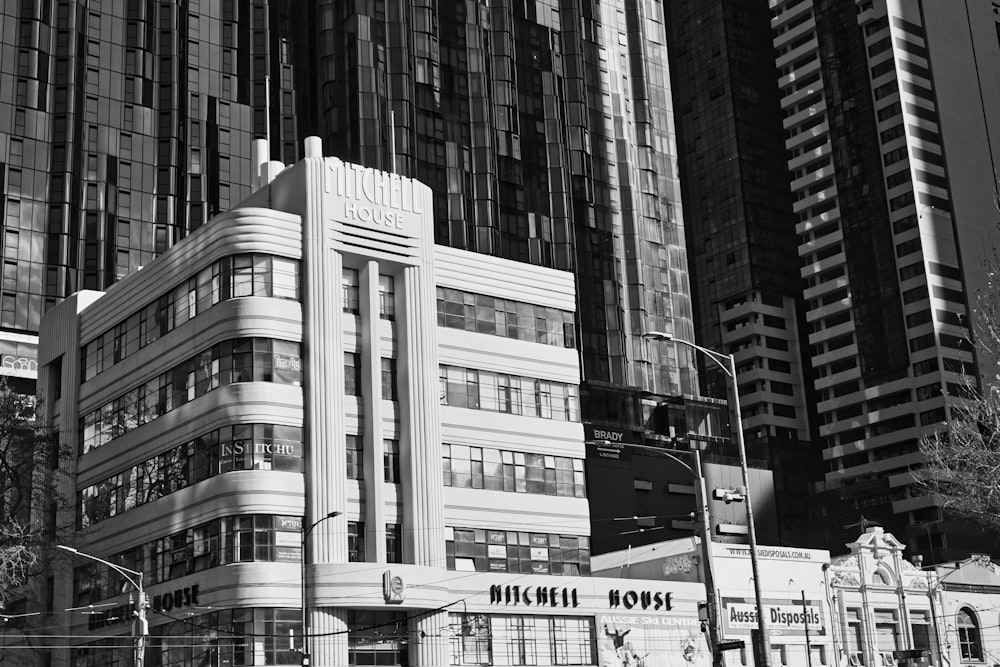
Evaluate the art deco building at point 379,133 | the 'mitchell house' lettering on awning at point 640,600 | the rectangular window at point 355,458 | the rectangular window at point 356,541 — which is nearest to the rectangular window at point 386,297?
the rectangular window at point 355,458

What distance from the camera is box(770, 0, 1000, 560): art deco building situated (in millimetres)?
168000

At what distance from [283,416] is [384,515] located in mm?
7414

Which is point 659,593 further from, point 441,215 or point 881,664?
point 441,215

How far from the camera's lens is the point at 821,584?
87.2m

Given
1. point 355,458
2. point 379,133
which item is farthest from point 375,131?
point 355,458

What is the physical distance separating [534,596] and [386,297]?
18467 millimetres

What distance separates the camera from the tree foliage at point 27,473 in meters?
73.8

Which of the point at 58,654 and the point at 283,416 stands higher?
the point at 283,416

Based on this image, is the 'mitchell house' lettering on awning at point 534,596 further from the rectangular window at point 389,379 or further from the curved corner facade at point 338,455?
the rectangular window at point 389,379

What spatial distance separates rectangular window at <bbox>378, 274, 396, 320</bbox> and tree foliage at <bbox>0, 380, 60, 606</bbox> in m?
23.0

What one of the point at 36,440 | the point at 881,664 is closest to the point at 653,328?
the point at 881,664

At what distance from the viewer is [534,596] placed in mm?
69625

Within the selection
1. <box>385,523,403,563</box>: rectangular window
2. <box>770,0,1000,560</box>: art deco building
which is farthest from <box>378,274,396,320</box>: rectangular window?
<box>770,0,1000,560</box>: art deco building

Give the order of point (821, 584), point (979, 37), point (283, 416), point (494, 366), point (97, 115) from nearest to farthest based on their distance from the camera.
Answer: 1. point (283, 416)
2. point (494, 366)
3. point (821, 584)
4. point (97, 115)
5. point (979, 37)
